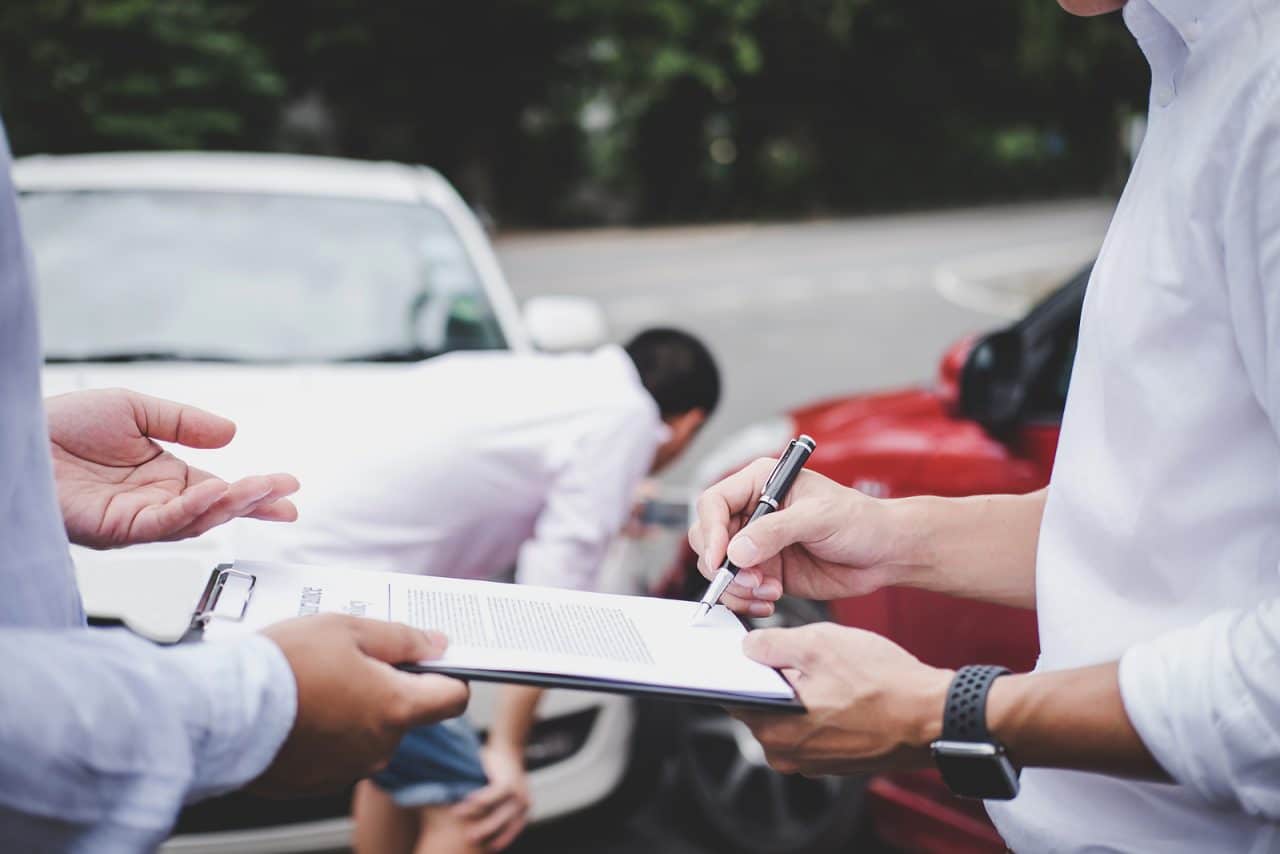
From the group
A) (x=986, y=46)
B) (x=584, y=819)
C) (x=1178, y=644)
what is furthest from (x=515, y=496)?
(x=986, y=46)

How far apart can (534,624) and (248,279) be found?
94.2 inches

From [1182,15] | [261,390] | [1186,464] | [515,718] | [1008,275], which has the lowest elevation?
[1008,275]

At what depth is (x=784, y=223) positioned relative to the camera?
94.5ft

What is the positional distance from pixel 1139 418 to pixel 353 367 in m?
2.32

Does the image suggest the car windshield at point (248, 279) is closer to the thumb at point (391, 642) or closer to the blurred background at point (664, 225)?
the blurred background at point (664, 225)

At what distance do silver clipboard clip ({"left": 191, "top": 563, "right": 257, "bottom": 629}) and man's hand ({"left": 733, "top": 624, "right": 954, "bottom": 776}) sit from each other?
0.53 metres

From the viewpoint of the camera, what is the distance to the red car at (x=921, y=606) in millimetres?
2633

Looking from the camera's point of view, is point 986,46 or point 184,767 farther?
point 986,46

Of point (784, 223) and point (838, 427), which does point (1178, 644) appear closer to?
point (838, 427)

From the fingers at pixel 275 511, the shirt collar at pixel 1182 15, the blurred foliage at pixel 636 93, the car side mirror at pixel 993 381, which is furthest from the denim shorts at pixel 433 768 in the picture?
the blurred foliage at pixel 636 93

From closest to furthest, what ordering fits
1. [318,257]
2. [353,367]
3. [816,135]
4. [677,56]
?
Answer: [353,367] → [318,257] → [677,56] → [816,135]

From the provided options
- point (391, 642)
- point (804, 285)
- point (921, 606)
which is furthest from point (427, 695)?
point (804, 285)

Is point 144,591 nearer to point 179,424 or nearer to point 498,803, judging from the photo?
point 498,803

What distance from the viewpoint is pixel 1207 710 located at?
3.72 feet
